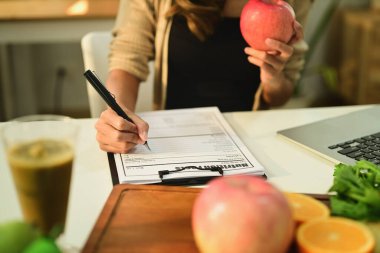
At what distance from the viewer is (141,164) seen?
0.93 meters

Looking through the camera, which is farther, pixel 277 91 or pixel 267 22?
pixel 277 91

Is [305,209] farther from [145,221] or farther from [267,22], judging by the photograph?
[267,22]

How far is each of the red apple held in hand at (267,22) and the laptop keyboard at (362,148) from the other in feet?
0.85

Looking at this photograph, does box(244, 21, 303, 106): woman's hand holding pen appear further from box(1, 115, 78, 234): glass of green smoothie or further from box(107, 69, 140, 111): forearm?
box(1, 115, 78, 234): glass of green smoothie

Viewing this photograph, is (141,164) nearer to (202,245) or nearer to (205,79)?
(202,245)

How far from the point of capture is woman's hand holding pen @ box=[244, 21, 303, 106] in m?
1.09

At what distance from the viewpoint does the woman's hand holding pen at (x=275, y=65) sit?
42.9 inches

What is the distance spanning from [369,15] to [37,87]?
1.94m

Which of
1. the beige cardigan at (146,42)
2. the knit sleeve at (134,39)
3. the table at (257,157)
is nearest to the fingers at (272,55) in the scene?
the table at (257,157)

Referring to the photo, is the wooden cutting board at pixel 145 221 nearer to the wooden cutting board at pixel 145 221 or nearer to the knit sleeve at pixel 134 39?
the wooden cutting board at pixel 145 221

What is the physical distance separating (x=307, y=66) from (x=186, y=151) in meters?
2.26

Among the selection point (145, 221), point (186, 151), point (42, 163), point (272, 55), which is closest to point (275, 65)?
point (272, 55)

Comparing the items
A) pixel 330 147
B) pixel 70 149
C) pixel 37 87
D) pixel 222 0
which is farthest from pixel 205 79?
pixel 37 87

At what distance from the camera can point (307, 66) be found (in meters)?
3.09
